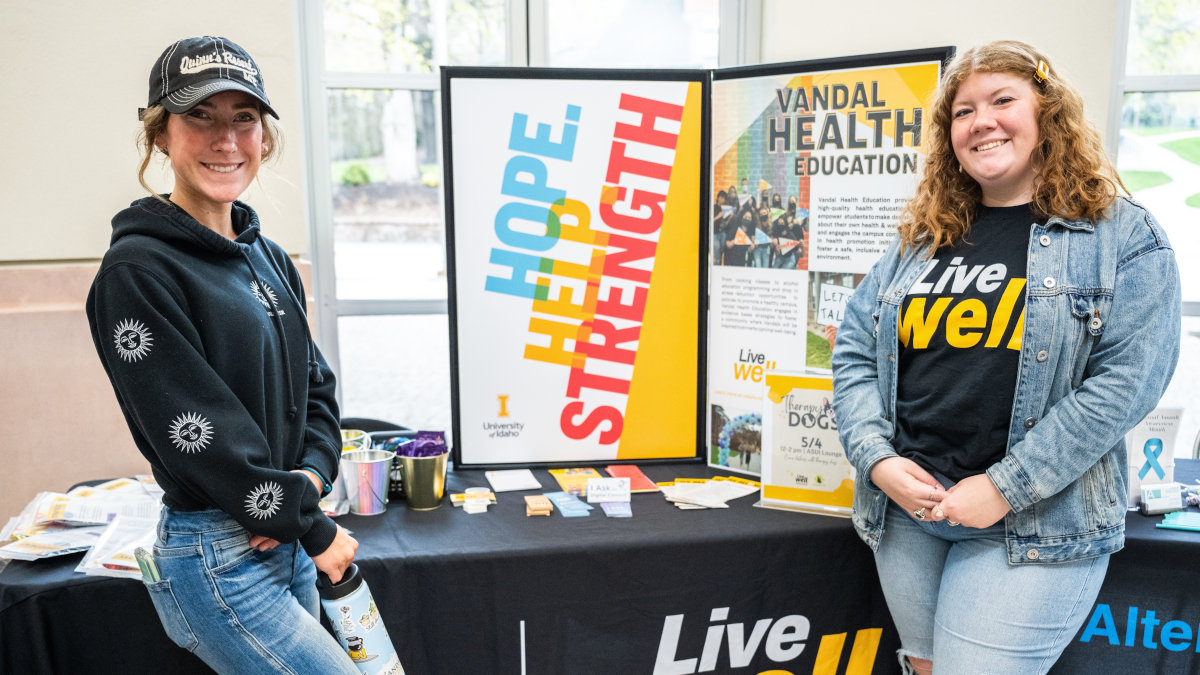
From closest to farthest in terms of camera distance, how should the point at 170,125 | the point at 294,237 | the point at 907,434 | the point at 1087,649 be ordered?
the point at 170,125 < the point at 907,434 < the point at 1087,649 < the point at 294,237

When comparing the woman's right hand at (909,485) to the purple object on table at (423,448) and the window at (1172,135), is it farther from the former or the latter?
the window at (1172,135)

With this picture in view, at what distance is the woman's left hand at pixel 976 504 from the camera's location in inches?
54.2

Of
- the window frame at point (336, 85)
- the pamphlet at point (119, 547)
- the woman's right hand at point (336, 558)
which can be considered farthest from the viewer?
the window frame at point (336, 85)

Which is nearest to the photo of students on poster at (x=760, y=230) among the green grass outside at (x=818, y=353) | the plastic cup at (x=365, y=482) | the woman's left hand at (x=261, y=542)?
the green grass outside at (x=818, y=353)

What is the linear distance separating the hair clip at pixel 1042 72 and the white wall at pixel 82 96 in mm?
1914

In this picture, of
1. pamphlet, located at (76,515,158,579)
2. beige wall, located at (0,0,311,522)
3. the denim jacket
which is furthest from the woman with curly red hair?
beige wall, located at (0,0,311,522)

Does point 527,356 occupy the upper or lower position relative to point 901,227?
lower

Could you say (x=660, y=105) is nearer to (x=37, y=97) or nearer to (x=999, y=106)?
(x=999, y=106)

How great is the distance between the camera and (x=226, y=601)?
1165 mm

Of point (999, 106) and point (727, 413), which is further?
point (727, 413)

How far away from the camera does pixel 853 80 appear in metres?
2.04

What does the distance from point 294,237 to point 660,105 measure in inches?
47.1

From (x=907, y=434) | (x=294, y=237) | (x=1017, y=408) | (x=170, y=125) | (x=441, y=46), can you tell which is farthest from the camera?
(x=441, y=46)

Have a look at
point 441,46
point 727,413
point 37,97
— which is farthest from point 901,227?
point 37,97
